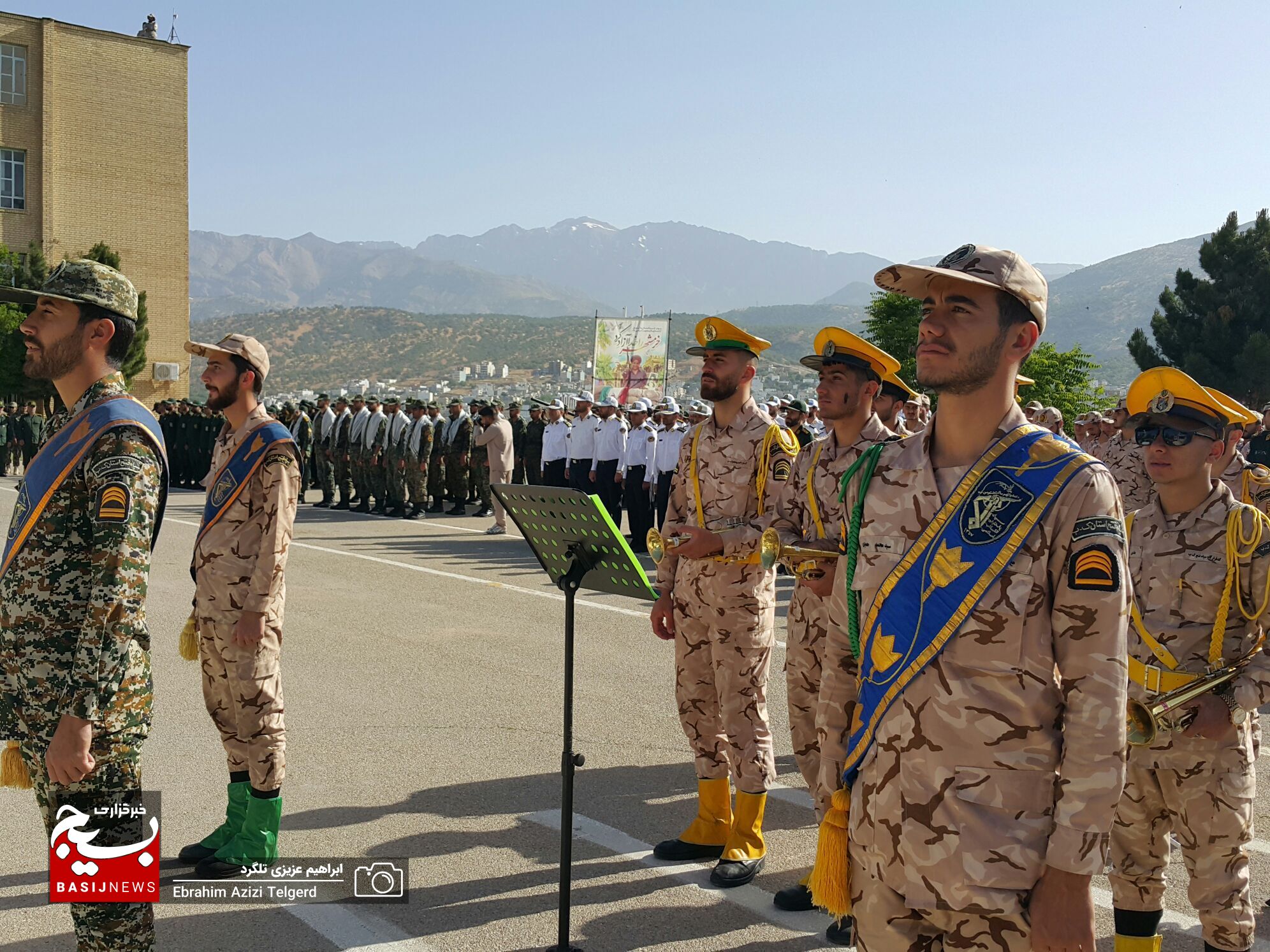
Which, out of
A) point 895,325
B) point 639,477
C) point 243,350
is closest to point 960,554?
point 243,350

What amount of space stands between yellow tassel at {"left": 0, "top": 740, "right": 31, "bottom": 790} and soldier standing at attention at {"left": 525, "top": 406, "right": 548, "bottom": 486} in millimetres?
19208

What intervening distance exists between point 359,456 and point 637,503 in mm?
6839

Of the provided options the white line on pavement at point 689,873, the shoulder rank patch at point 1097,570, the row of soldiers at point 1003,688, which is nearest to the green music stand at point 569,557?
the row of soldiers at point 1003,688

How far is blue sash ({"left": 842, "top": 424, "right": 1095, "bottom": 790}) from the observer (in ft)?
7.84

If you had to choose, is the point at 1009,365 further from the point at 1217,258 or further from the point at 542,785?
the point at 1217,258

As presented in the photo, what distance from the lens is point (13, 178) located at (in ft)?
152

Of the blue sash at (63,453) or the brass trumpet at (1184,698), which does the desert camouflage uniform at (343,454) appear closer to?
the blue sash at (63,453)

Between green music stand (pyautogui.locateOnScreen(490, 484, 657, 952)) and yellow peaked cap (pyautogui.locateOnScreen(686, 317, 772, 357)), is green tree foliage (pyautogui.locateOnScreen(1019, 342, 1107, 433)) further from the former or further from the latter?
green music stand (pyautogui.locateOnScreen(490, 484, 657, 952))

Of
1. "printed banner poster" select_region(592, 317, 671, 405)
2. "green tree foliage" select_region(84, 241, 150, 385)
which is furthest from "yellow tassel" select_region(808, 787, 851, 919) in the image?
"green tree foliage" select_region(84, 241, 150, 385)

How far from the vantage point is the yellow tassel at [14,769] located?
340 centimetres

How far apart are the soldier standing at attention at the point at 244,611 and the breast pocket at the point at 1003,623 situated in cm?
330

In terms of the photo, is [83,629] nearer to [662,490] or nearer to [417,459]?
[662,490]

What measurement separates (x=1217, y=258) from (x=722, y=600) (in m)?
42.5

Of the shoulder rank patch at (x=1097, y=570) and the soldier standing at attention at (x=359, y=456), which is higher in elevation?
the shoulder rank patch at (x=1097, y=570)
